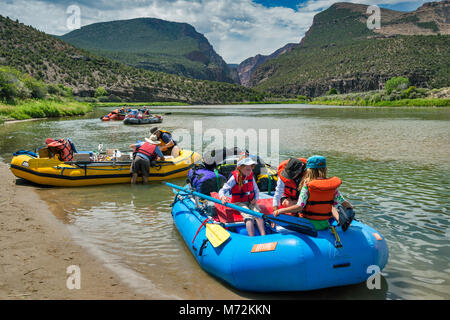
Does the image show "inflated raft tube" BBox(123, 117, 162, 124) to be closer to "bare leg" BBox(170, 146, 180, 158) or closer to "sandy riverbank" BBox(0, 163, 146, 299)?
"bare leg" BBox(170, 146, 180, 158)

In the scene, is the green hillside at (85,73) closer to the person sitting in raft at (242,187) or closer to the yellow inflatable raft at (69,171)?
the yellow inflatable raft at (69,171)

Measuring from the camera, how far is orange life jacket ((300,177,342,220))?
15.0ft

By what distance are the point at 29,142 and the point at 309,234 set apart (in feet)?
66.1

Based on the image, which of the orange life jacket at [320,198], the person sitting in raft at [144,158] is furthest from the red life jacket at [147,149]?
the orange life jacket at [320,198]

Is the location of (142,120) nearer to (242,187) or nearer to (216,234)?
(242,187)

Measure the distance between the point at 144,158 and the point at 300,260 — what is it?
25.6ft

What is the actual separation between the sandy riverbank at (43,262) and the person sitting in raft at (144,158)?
317 centimetres

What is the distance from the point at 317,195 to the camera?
15.4 ft

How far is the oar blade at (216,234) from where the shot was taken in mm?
5148

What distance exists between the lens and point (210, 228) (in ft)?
18.2

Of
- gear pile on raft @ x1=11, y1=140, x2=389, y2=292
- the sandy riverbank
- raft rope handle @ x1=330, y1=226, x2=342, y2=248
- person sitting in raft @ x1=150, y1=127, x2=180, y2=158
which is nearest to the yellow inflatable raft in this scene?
person sitting in raft @ x1=150, y1=127, x2=180, y2=158

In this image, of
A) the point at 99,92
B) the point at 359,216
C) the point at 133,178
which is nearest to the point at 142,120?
the point at 133,178

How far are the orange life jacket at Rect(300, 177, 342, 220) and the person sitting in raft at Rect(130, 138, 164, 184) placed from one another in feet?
23.8
